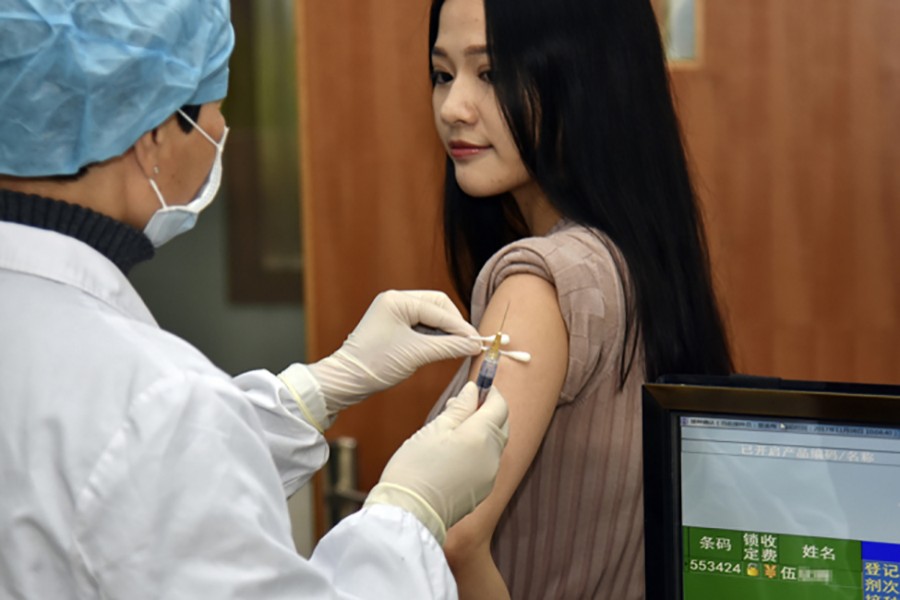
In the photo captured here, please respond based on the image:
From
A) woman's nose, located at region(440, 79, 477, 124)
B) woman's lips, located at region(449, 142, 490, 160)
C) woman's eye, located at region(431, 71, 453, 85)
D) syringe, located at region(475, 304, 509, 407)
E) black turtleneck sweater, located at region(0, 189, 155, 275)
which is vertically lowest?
syringe, located at region(475, 304, 509, 407)

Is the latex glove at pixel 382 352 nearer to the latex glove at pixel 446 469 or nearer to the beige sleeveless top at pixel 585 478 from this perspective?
the beige sleeveless top at pixel 585 478

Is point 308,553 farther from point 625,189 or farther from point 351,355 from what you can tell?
point 625,189

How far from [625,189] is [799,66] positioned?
1.03 meters

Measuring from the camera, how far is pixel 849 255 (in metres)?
2.20

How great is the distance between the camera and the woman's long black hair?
49.8 inches

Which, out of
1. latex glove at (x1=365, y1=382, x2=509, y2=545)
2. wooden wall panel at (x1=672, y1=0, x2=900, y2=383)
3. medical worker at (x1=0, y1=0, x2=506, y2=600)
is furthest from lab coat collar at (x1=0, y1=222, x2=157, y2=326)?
wooden wall panel at (x1=672, y1=0, x2=900, y2=383)

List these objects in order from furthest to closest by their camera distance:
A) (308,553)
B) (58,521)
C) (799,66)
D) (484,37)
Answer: (308,553) < (799,66) < (484,37) < (58,521)

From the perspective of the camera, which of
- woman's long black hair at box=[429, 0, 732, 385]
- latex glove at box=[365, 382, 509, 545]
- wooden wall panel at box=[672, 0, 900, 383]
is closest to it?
latex glove at box=[365, 382, 509, 545]

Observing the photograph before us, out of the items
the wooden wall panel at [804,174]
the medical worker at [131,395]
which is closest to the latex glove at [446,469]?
the medical worker at [131,395]

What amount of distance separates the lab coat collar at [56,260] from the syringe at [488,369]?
40 centimetres

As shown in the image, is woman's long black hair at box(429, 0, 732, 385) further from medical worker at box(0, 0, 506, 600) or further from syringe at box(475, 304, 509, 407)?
medical worker at box(0, 0, 506, 600)

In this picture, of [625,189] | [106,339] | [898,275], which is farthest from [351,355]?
[898,275]

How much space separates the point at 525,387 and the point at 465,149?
13.6 inches

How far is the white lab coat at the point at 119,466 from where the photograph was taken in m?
0.80
